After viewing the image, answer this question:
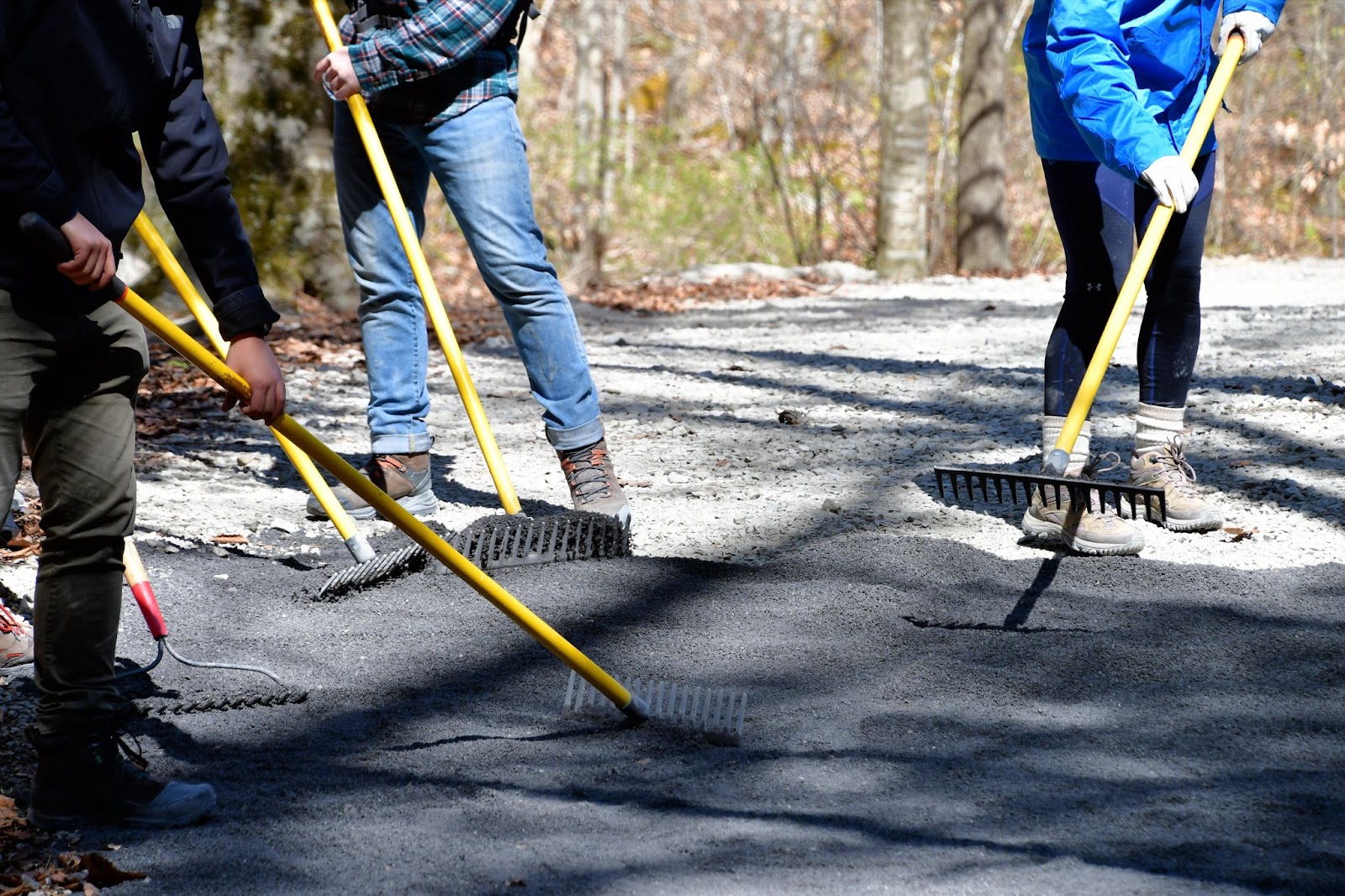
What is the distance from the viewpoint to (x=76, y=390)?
93.9 inches

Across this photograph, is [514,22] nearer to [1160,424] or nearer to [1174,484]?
[1160,424]

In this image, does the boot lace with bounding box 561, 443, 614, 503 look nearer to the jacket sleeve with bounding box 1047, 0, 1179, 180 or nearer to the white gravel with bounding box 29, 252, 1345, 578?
the white gravel with bounding box 29, 252, 1345, 578

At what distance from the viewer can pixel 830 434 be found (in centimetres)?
607

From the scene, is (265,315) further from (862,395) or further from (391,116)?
(862,395)

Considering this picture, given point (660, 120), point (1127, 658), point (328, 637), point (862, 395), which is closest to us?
point (1127, 658)

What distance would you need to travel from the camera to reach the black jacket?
2188 mm

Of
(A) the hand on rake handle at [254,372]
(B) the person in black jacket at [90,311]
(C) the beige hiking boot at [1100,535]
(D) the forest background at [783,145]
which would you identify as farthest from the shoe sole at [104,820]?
(D) the forest background at [783,145]

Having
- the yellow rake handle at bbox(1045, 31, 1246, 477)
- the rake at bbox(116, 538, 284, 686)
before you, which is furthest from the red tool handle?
the yellow rake handle at bbox(1045, 31, 1246, 477)

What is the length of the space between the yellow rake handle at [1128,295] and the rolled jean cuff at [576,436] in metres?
1.48

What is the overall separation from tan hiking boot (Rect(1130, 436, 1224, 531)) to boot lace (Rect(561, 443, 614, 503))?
1739 mm

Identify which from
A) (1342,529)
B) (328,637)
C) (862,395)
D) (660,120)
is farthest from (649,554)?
(660,120)

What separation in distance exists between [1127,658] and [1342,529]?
5.15 ft

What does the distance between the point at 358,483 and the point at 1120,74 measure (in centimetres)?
247

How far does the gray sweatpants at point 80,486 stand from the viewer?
2363 mm
